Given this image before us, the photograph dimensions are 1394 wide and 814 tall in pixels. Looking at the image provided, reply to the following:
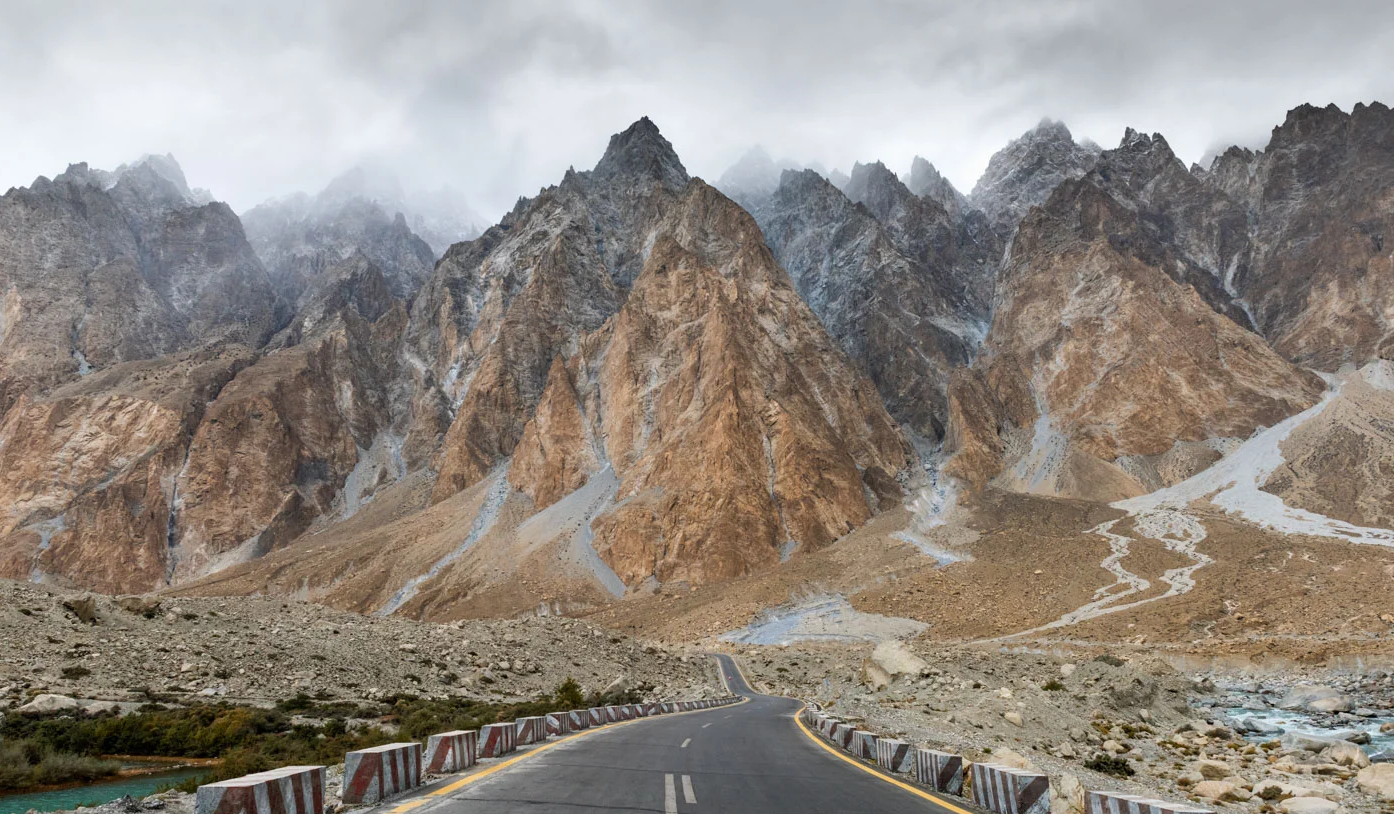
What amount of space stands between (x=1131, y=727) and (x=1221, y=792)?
32.9 feet

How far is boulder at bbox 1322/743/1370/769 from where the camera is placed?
55.0 feet

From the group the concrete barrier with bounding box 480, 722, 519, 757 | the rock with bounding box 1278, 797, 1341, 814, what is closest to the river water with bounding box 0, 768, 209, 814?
the concrete barrier with bounding box 480, 722, 519, 757

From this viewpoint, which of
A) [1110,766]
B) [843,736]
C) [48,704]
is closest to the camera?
[1110,766]

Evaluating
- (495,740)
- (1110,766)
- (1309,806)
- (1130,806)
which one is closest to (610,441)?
→ (1110,766)

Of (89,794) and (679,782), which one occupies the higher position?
(679,782)

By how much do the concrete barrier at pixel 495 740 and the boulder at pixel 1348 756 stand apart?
61.4 feet

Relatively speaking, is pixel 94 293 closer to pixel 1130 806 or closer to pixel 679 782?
pixel 679 782

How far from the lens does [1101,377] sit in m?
131

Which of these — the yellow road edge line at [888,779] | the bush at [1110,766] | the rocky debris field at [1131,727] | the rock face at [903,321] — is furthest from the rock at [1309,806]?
the rock face at [903,321]

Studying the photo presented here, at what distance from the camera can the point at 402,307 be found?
184m

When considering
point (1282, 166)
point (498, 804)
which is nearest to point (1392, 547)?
point (498, 804)

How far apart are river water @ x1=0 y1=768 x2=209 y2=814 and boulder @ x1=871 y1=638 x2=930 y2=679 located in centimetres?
2600

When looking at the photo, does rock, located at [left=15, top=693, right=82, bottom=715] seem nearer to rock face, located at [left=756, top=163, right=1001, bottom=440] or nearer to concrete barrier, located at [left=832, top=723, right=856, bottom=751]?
concrete barrier, located at [left=832, top=723, right=856, bottom=751]

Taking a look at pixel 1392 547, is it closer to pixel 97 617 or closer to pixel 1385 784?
pixel 1385 784
